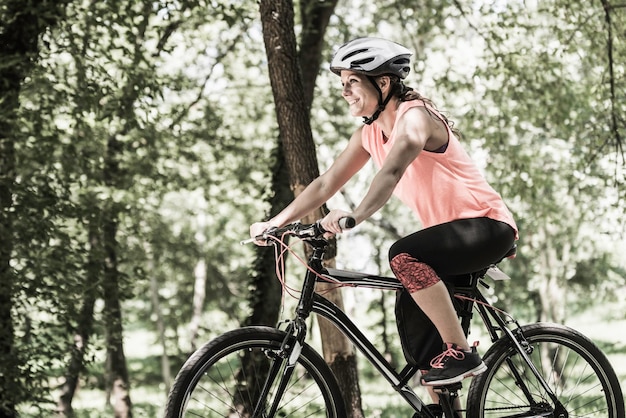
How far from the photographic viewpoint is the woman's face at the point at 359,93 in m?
3.41

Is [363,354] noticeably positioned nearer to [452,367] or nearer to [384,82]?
[452,367]

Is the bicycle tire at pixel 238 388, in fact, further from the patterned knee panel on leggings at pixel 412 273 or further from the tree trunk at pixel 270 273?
the tree trunk at pixel 270 273

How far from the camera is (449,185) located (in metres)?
3.40

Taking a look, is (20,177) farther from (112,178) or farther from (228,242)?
(228,242)

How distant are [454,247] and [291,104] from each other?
2034mm

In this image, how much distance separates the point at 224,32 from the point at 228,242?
8491mm

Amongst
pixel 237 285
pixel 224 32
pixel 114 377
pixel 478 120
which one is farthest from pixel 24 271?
pixel 237 285

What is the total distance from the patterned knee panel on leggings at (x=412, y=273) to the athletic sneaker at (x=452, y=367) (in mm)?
277

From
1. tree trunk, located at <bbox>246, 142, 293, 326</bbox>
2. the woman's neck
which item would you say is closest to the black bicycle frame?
the woman's neck

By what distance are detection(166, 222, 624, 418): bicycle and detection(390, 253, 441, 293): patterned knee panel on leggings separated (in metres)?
0.14

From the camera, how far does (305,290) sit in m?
3.29

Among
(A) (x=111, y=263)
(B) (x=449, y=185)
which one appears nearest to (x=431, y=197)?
(B) (x=449, y=185)

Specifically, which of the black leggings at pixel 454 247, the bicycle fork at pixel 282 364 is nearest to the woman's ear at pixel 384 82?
the black leggings at pixel 454 247

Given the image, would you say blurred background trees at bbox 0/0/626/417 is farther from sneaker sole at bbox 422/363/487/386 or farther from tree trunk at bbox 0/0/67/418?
sneaker sole at bbox 422/363/487/386
